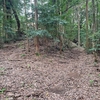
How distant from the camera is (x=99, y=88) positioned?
5.36m

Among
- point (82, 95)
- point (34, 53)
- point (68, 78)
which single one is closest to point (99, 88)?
point (82, 95)

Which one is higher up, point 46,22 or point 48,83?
point 46,22

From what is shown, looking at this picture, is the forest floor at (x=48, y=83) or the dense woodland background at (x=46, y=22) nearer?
the forest floor at (x=48, y=83)

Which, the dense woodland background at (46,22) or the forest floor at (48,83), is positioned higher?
the dense woodland background at (46,22)

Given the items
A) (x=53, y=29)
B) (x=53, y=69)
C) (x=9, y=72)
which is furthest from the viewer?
(x=53, y=29)

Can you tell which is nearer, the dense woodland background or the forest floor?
the forest floor

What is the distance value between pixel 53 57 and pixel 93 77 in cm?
385

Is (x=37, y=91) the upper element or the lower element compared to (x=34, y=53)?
lower

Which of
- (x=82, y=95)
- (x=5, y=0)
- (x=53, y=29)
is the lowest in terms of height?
(x=82, y=95)

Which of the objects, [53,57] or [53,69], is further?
A: [53,57]

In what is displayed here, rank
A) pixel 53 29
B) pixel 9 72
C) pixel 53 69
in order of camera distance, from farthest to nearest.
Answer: pixel 53 29 < pixel 53 69 < pixel 9 72

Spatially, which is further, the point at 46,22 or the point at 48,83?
the point at 46,22

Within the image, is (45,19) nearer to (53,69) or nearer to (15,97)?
(53,69)

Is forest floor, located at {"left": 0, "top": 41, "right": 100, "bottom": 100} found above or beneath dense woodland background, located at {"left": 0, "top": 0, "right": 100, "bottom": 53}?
beneath
